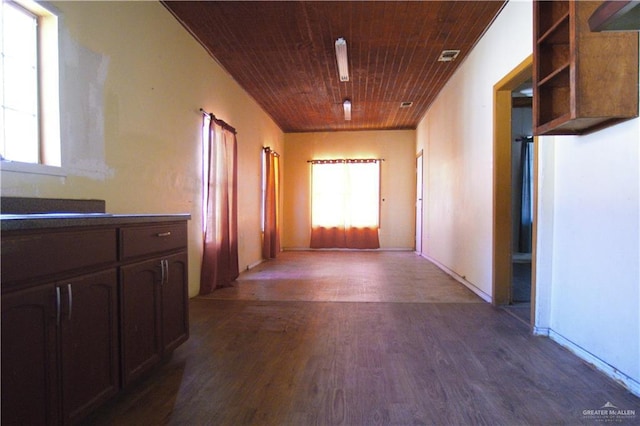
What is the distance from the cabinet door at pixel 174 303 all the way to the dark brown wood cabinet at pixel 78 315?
11 millimetres

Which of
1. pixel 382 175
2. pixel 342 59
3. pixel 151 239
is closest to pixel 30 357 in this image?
pixel 151 239

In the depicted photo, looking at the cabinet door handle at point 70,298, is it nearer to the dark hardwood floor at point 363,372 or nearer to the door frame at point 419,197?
the dark hardwood floor at point 363,372

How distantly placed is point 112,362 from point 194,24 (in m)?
3.01

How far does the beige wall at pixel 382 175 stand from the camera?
746cm

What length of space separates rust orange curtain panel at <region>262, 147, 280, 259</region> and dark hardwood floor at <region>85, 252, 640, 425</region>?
112 inches

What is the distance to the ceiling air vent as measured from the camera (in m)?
3.66

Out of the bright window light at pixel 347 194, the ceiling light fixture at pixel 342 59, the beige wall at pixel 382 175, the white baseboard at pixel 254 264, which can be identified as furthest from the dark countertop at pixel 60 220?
the beige wall at pixel 382 175

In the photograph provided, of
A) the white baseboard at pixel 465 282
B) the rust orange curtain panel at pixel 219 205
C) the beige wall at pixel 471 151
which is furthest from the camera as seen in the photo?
the rust orange curtain panel at pixel 219 205

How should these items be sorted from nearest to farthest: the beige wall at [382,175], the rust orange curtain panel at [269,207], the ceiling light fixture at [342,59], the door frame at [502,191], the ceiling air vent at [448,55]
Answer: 1. the door frame at [502,191]
2. the ceiling light fixture at [342,59]
3. the ceiling air vent at [448,55]
4. the rust orange curtain panel at [269,207]
5. the beige wall at [382,175]

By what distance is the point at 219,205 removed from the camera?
3.76 m

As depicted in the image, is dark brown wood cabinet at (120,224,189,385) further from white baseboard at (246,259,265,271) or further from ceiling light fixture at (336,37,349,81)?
white baseboard at (246,259,265,271)

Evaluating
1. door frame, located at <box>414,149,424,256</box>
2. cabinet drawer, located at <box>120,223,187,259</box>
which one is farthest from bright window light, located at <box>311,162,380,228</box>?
cabinet drawer, located at <box>120,223,187,259</box>

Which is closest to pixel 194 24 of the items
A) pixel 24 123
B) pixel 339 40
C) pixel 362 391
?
pixel 339 40

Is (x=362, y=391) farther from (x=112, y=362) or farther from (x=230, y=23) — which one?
(x=230, y=23)
